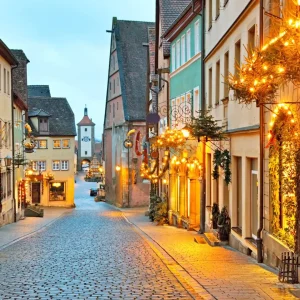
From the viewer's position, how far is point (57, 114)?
62.6 meters

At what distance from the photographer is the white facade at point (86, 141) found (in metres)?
138

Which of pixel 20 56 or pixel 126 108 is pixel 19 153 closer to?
pixel 20 56

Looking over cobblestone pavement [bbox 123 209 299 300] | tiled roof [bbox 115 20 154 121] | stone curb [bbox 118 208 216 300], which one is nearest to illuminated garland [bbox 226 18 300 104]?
cobblestone pavement [bbox 123 209 299 300]

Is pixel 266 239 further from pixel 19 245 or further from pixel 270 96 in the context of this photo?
pixel 19 245

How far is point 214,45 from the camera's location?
836 inches

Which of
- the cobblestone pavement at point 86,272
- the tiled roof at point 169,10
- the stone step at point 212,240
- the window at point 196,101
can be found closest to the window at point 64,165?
the tiled roof at point 169,10

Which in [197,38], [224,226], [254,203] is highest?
[197,38]

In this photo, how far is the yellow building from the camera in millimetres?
61028

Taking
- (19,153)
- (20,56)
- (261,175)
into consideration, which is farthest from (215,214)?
(20,56)

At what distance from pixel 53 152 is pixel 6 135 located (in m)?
29.0

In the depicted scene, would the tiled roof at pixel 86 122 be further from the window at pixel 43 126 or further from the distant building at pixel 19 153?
the distant building at pixel 19 153

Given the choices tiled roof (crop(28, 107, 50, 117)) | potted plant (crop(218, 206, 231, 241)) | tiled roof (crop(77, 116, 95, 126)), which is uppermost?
tiled roof (crop(77, 116, 95, 126))

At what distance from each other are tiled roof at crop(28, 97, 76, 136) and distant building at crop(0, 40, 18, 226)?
25927 mm

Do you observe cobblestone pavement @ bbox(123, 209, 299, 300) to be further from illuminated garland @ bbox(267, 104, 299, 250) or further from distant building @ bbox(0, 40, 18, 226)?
distant building @ bbox(0, 40, 18, 226)
